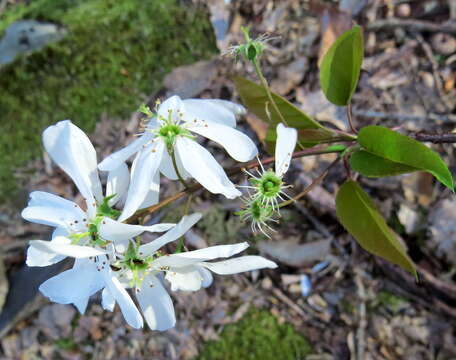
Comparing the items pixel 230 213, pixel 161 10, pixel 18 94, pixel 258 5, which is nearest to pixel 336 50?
pixel 230 213

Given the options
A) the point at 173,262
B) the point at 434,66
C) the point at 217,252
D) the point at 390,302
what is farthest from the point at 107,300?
the point at 434,66

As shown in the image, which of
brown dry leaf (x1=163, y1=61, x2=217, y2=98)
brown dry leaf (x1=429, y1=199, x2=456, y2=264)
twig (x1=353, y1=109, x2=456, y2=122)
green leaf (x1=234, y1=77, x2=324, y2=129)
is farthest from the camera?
brown dry leaf (x1=163, y1=61, x2=217, y2=98)

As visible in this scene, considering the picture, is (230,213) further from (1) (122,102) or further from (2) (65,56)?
(2) (65,56)

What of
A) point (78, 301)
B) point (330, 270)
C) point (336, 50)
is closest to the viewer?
point (78, 301)

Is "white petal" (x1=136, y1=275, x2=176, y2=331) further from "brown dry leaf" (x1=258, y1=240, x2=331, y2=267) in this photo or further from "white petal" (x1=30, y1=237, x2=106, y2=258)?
"brown dry leaf" (x1=258, y1=240, x2=331, y2=267)

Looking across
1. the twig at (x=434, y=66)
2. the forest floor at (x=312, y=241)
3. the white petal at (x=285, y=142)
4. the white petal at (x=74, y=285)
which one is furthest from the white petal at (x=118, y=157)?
the twig at (x=434, y=66)

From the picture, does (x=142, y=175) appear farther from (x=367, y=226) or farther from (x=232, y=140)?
(x=367, y=226)

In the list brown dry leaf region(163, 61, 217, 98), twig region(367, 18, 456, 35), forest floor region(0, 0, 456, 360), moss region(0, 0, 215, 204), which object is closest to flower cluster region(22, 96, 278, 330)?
forest floor region(0, 0, 456, 360)
